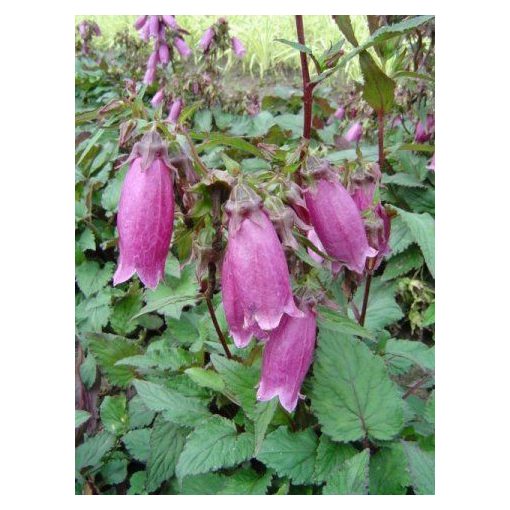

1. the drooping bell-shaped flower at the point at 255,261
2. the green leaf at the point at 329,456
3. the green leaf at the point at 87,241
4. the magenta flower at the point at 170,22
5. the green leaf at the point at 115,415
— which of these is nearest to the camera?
the drooping bell-shaped flower at the point at 255,261

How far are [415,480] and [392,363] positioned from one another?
41cm

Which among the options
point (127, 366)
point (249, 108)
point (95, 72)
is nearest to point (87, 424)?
point (127, 366)

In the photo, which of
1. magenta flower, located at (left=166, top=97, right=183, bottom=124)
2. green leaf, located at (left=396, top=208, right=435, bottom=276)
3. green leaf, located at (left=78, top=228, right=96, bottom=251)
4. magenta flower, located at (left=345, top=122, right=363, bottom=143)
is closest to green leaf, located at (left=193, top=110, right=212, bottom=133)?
magenta flower, located at (left=166, top=97, right=183, bottom=124)

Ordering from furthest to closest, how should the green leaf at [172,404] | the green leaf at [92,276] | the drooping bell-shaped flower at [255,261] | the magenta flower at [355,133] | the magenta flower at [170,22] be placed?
the magenta flower at [170,22] < the magenta flower at [355,133] < the green leaf at [92,276] < the green leaf at [172,404] < the drooping bell-shaped flower at [255,261]

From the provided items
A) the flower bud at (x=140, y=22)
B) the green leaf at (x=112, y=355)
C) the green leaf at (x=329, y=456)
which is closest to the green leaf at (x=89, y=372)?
the green leaf at (x=112, y=355)

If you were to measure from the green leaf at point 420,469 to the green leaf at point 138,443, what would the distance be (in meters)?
0.57

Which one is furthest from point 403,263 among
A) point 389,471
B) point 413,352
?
point 389,471

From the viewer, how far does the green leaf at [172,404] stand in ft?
3.83

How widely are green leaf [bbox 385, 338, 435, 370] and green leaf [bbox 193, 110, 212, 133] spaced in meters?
1.41

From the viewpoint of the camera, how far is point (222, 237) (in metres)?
0.84

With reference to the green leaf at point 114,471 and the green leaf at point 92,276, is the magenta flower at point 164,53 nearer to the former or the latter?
the green leaf at point 92,276

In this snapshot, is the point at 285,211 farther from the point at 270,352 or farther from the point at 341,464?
the point at 341,464

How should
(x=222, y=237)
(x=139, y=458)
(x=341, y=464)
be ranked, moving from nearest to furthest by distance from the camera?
(x=222, y=237)
(x=341, y=464)
(x=139, y=458)

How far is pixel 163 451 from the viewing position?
119 centimetres
